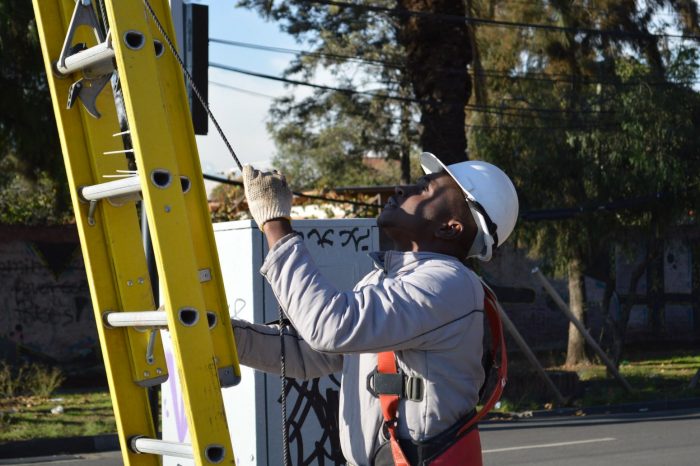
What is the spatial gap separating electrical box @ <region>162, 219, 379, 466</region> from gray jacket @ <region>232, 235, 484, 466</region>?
4.30ft

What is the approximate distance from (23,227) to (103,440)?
6.32 m

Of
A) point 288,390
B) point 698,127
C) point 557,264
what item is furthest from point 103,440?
point 698,127

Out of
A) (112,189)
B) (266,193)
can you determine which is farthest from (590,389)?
(112,189)

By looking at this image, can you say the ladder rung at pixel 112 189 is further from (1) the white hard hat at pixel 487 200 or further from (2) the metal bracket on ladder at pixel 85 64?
(1) the white hard hat at pixel 487 200

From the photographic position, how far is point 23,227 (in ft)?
55.6

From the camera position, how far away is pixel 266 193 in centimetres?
282

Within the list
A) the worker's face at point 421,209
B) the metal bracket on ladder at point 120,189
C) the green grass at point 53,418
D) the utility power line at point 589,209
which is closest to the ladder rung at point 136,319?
the metal bracket on ladder at point 120,189

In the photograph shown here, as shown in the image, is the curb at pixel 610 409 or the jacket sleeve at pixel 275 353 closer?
the jacket sleeve at pixel 275 353

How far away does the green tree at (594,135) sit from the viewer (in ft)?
60.4

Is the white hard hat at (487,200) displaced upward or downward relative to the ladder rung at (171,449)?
upward

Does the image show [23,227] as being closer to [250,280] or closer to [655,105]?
[655,105]

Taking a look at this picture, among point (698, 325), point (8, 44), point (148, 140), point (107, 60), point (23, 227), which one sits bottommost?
point (698, 325)

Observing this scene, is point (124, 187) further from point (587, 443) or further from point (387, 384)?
point (587, 443)

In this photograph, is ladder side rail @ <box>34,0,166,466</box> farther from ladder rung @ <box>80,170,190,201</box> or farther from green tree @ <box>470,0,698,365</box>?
green tree @ <box>470,0,698,365</box>
